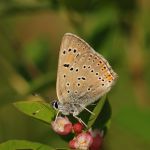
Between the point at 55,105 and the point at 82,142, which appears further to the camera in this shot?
the point at 55,105

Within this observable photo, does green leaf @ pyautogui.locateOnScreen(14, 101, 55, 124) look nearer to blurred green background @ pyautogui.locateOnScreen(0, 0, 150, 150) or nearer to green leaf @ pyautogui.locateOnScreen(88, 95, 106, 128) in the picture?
green leaf @ pyautogui.locateOnScreen(88, 95, 106, 128)

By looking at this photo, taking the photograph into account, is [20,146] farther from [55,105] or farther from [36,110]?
[55,105]

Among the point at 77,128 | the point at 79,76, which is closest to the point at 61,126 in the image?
the point at 77,128

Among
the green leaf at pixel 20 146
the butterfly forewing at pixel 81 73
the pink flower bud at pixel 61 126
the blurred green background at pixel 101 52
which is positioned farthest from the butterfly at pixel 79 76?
the green leaf at pixel 20 146

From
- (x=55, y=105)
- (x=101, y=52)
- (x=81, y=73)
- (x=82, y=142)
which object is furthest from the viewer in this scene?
(x=101, y=52)

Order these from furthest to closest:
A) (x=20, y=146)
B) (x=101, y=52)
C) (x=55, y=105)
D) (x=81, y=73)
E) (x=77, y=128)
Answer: (x=101, y=52)
(x=81, y=73)
(x=55, y=105)
(x=77, y=128)
(x=20, y=146)

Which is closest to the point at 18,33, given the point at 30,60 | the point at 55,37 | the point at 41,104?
the point at 30,60

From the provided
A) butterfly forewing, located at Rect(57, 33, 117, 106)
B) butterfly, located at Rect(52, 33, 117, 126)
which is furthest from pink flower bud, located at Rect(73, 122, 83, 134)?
butterfly forewing, located at Rect(57, 33, 117, 106)

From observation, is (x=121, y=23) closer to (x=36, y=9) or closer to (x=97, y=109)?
(x=36, y=9)
